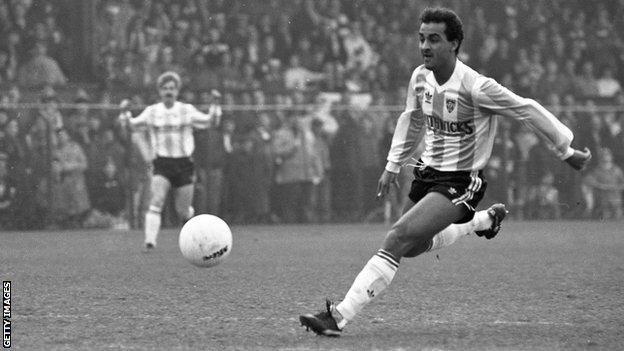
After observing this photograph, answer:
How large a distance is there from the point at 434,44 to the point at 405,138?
2.42 ft

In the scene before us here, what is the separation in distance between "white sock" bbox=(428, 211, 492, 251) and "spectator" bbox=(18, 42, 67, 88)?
42.5 feet

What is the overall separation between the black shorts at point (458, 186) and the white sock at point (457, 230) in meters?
0.41

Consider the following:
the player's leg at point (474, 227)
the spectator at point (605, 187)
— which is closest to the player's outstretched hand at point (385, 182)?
the player's leg at point (474, 227)

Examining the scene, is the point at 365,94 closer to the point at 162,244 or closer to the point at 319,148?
the point at 319,148

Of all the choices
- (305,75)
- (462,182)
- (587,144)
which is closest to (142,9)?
(305,75)

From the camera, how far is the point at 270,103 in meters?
20.0

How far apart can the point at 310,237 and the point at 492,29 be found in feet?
28.3

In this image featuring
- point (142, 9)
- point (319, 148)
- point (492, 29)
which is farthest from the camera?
point (492, 29)

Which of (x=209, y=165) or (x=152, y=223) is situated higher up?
(x=209, y=165)

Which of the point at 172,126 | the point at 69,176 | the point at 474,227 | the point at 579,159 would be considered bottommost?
the point at 69,176

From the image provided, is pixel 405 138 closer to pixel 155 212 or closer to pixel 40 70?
pixel 155 212

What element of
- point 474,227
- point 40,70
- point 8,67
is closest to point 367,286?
point 474,227

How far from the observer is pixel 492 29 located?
78.0 feet

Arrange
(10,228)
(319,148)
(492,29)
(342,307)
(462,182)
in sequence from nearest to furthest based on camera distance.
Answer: (342,307), (462,182), (10,228), (319,148), (492,29)
